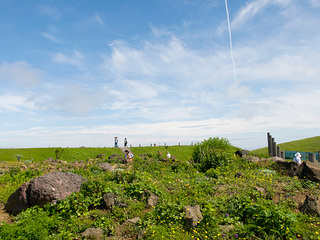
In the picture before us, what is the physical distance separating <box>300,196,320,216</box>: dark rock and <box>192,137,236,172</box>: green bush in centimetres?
728

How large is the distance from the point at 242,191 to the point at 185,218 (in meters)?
3.00

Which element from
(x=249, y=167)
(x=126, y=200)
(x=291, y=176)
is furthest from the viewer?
(x=249, y=167)

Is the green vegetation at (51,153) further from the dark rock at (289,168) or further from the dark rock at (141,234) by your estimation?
the dark rock at (141,234)

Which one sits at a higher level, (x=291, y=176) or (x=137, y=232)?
(x=291, y=176)

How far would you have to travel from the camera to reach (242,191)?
8.38m

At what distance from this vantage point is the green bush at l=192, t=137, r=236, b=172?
48.2 ft

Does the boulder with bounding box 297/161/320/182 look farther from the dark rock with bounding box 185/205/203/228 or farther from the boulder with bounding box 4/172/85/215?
the boulder with bounding box 4/172/85/215

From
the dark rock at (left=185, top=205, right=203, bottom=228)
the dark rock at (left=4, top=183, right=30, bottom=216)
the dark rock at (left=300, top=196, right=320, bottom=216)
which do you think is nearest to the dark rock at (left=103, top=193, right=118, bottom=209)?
the dark rock at (left=185, top=205, right=203, bottom=228)

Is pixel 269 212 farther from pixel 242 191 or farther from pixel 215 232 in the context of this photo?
pixel 242 191

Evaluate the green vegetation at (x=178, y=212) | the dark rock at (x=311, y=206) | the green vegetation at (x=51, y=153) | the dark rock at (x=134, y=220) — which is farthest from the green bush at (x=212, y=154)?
the green vegetation at (x=51, y=153)

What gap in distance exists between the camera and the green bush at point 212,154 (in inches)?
579

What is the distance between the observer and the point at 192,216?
247 inches

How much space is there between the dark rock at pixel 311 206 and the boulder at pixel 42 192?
7609mm

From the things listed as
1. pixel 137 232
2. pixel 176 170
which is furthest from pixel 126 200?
pixel 176 170
